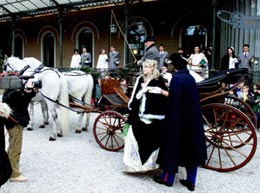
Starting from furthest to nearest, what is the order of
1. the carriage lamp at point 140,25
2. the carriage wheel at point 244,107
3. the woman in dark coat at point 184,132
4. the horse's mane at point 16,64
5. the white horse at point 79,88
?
the carriage lamp at point 140,25 < the white horse at point 79,88 < the horse's mane at point 16,64 < the carriage wheel at point 244,107 < the woman in dark coat at point 184,132

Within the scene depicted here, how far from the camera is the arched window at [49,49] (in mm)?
21781

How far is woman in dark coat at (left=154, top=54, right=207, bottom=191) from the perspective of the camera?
4.27m

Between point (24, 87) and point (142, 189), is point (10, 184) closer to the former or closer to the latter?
point (24, 87)

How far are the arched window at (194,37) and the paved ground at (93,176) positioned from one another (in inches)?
413

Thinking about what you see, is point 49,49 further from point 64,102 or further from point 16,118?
point 16,118

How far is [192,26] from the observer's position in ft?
53.2

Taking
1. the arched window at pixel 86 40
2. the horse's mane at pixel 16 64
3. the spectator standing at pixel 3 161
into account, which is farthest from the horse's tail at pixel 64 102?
the arched window at pixel 86 40

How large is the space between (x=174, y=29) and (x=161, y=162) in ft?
43.0

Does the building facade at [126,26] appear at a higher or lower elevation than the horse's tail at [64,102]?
higher

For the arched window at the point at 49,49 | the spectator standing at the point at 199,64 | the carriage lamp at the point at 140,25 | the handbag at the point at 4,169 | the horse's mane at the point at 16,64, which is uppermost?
the carriage lamp at the point at 140,25

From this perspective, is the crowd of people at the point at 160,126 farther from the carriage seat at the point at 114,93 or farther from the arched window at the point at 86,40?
the arched window at the point at 86,40

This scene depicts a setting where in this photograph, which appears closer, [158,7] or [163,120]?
[163,120]

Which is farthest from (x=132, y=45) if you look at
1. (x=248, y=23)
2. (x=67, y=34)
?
(x=248, y=23)

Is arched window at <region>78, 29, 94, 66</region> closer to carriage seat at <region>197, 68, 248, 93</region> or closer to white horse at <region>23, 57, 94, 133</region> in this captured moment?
white horse at <region>23, 57, 94, 133</region>
